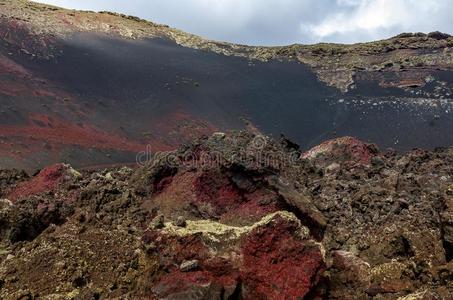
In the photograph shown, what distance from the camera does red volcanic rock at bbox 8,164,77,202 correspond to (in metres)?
10.9

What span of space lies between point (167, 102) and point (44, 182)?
61.8 ft

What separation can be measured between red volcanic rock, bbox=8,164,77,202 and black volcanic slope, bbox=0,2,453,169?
917 centimetres

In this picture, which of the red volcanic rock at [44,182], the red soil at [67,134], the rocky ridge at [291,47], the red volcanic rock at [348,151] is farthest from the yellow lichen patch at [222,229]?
the rocky ridge at [291,47]

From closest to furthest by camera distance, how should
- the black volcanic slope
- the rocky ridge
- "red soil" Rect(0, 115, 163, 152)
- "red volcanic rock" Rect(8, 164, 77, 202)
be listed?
"red volcanic rock" Rect(8, 164, 77, 202) < "red soil" Rect(0, 115, 163, 152) < the black volcanic slope < the rocky ridge

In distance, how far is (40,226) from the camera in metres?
7.93

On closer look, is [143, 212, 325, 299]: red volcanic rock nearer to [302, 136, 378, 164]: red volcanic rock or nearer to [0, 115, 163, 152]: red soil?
[302, 136, 378, 164]: red volcanic rock

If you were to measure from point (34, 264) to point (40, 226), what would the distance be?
6.18 feet

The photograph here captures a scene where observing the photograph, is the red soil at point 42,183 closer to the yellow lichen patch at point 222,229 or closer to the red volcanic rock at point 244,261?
the yellow lichen patch at point 222,229

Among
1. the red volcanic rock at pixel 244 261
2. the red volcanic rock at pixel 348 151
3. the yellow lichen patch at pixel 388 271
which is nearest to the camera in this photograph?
the red volcanic rock at pixel 244 261

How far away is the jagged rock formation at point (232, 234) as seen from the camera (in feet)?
17.7

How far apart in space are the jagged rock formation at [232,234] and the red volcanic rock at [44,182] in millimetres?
1513

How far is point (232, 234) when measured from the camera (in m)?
5.79

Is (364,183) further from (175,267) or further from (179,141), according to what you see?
(179,141)

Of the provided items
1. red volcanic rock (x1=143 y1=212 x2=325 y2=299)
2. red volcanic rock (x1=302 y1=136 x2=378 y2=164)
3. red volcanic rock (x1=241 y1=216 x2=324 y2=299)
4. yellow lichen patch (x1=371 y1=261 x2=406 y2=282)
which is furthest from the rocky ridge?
yellow lichen patch (x1=371 y1=261 x2=406 y2=282)
